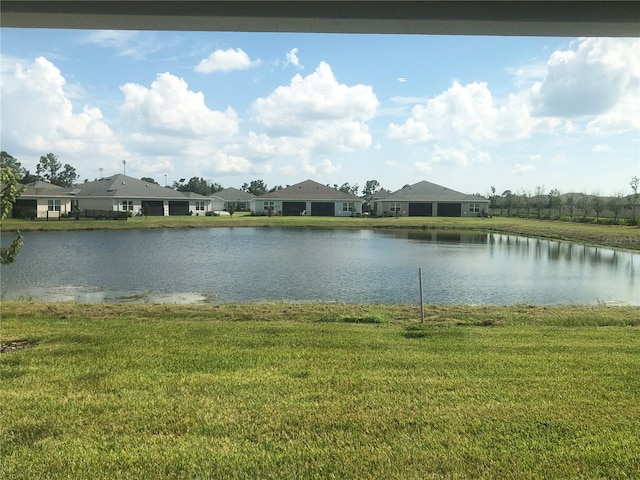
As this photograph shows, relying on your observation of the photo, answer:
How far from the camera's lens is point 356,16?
4.00 m

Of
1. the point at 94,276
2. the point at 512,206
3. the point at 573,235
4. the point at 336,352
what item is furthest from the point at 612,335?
the point at 512,206

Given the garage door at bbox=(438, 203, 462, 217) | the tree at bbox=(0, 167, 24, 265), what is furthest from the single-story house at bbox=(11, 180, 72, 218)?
the tree at bbox=(0, 167, 24, 265)

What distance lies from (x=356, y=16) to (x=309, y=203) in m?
66.4

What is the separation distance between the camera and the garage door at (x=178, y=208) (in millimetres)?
64875

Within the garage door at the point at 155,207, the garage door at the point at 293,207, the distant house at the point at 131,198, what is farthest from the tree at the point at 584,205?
the garage door at the point at 155,207

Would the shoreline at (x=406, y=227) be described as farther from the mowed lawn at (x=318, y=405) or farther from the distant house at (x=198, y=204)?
the mowed lawn at (x=318, y=405)

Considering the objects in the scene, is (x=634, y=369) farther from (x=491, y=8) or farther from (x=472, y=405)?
(x=491, y=8)

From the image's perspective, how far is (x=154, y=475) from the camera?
3.27m

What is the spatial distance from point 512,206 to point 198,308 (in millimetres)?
71381

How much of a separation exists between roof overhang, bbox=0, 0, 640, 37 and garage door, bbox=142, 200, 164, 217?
6033 cm

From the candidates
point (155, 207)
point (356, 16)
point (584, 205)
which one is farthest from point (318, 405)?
point (584, 205)

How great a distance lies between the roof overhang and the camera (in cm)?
388

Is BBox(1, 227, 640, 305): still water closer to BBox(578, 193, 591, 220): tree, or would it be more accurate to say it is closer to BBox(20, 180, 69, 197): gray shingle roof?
BBox(20, 180, 69, 197): gray shingle roof

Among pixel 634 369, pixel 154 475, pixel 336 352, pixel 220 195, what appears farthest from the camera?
pixel 220 195
